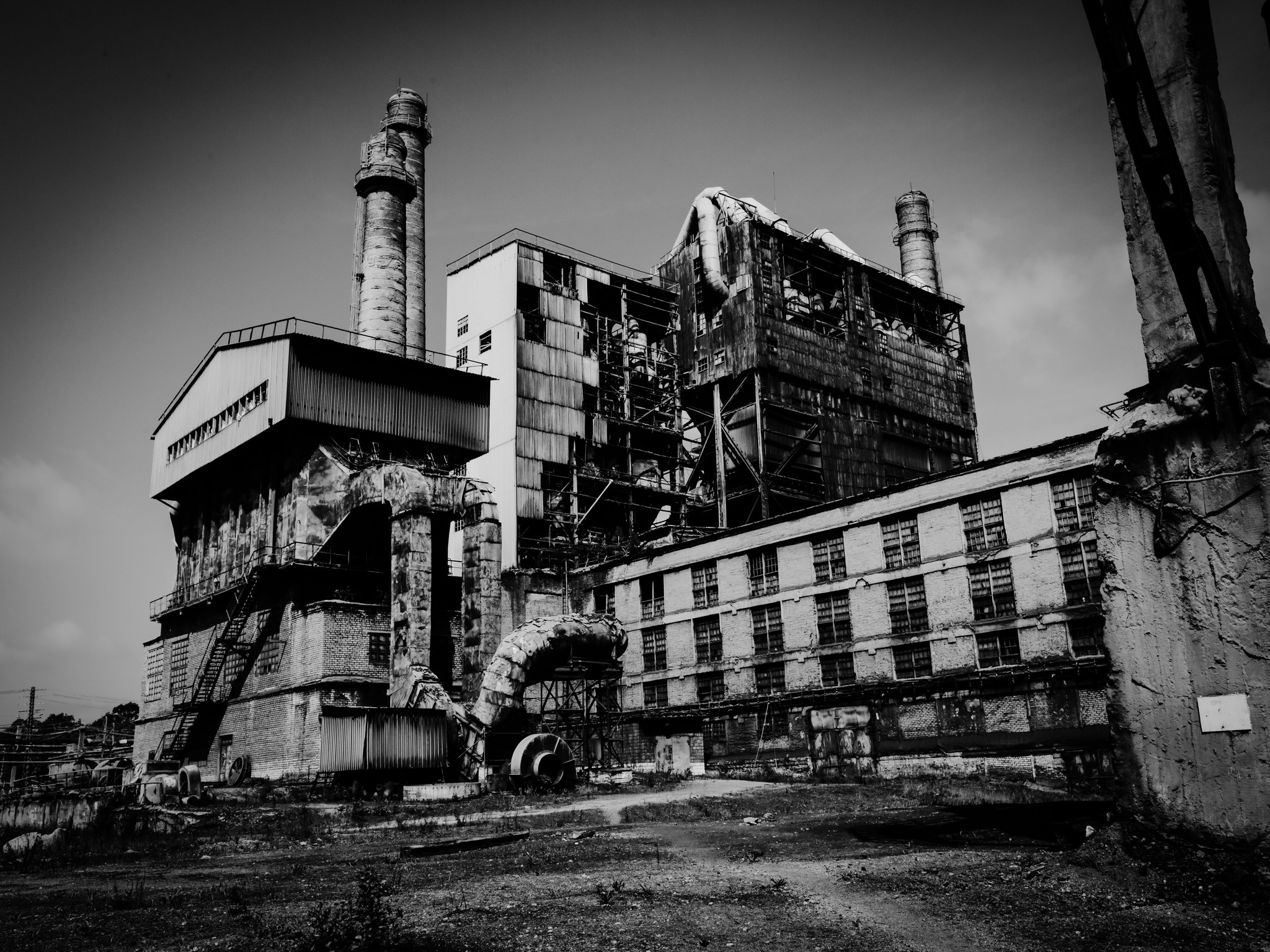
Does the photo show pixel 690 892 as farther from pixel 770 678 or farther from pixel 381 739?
pixel 770 678

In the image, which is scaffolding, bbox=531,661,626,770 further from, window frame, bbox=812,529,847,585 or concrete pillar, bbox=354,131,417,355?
concrete pillar, bbox=354,131,417,355

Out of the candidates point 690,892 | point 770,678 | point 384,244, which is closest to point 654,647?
point 770,678

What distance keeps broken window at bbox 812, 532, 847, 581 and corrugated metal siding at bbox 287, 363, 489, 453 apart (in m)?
15.1

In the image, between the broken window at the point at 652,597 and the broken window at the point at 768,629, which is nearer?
the broken window at the point at 768,629

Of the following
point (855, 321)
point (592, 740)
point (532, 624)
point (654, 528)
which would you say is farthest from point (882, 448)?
point (532, 624)

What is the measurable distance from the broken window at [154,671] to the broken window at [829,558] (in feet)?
93.2

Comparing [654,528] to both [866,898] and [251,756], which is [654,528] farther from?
[866,898]

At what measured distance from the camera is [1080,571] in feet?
97.3

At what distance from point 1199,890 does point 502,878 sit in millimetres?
7426

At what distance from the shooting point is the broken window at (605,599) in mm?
42844

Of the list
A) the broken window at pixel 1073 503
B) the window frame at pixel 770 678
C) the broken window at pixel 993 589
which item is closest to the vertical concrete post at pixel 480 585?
the window frame at pixel 770 678

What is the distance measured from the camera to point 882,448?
5259 centimetres

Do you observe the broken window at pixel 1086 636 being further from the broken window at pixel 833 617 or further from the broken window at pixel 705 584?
the broken window at pixel 705 584

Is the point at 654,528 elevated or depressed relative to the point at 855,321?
depressed
